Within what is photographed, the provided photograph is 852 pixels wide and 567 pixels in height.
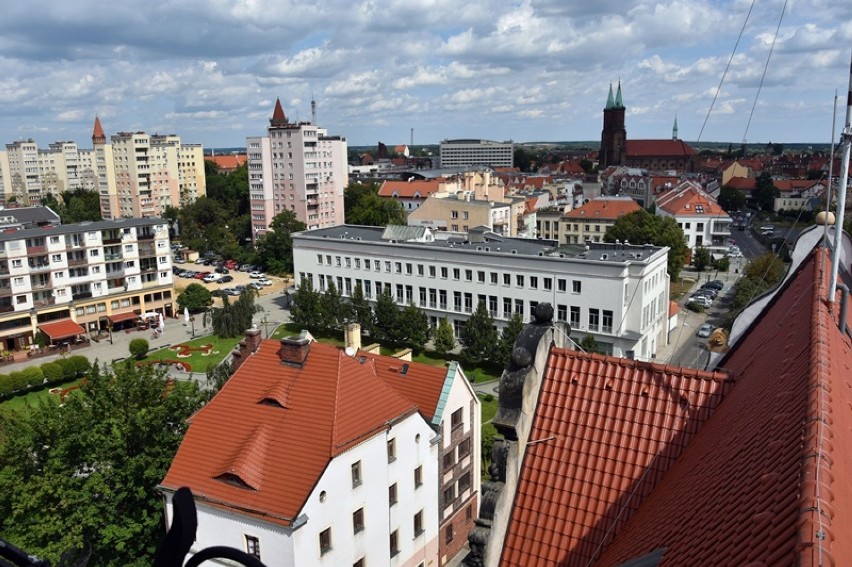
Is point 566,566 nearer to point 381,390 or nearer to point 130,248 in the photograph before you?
point 381,390

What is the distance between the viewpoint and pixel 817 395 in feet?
17.1

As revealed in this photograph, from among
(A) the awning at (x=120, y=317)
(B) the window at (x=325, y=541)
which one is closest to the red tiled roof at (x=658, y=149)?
(A) the awning at (x=120, y=317)

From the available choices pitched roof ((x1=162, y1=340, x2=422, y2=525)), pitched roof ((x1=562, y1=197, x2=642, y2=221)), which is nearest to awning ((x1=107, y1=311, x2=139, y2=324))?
pitched roof ((x1=162, y1=340, x2=422, y2=525))

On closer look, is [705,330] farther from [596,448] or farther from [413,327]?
[596,448]

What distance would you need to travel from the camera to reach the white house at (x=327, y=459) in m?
18.2

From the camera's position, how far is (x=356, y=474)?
1980 cm

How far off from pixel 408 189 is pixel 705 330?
7030cm

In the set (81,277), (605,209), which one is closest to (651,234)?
(605,209)

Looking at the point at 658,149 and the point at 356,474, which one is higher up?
the point at 658,149

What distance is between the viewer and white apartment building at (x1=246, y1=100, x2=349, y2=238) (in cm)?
9388

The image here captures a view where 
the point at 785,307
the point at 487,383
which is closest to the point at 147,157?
the point at 487,383

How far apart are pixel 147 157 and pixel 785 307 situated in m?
120

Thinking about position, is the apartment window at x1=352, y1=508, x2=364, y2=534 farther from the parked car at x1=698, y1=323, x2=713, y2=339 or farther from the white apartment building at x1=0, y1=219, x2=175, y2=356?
the white apartment building at x1=0, y1=219, x2=175, y2=356

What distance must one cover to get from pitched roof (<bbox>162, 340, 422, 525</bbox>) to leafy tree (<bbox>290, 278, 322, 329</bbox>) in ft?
104
